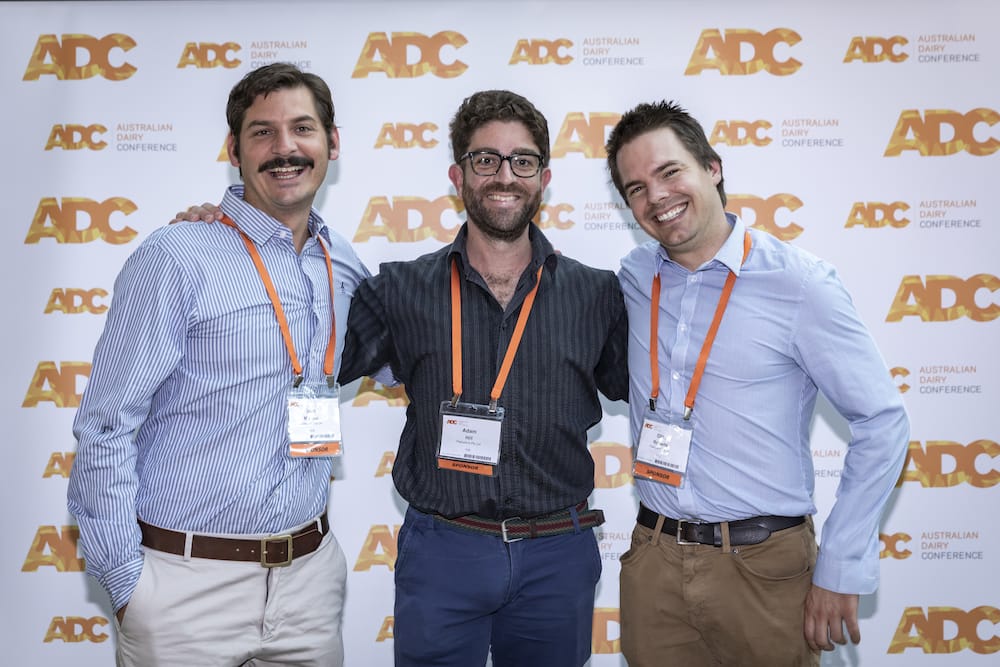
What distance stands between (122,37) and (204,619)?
2.84m

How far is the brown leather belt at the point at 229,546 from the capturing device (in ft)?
6.18

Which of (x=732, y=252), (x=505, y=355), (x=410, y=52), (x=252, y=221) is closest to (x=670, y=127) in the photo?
(x=732, y=252)

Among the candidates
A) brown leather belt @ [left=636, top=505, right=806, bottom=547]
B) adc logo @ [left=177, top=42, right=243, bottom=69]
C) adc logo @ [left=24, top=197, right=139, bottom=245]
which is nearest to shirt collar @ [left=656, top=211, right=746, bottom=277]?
brown leather belt @ [left=636, top=505, right=806, bottom=547]

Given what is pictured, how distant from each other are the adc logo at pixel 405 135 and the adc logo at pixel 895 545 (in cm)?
285

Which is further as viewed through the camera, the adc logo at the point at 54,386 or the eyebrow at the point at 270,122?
the adc logo at the point at 54,386

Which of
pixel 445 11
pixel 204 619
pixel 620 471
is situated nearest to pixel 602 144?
pixel 445 11

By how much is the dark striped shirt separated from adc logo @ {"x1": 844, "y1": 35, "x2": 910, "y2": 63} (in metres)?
2.08

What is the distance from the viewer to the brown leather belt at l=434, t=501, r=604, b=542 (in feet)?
6.88

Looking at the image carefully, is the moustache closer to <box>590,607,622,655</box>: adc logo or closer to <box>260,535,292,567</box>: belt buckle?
<box>260,535,292,567</box>: belt buckle

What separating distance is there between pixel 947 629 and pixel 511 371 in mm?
2790

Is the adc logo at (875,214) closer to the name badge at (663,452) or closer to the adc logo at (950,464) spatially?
the adc logo at (950,464)

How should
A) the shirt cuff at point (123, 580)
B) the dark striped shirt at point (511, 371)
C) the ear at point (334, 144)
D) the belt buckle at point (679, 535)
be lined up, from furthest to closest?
the ear at point (334, 144) → the dark striped shirt at point (511, 371) → the belt buckle at point (679, 535) → the shirt cuff at point (123, 580)

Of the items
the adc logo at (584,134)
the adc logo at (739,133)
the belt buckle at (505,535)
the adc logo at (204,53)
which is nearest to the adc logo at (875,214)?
the adc logo at (739,133)

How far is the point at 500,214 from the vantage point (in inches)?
85.4
